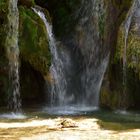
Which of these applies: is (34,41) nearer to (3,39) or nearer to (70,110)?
(3,39)

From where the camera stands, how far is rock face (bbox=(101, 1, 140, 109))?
Result: 17.4 meters

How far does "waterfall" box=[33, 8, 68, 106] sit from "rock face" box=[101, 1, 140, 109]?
1917 millimetres

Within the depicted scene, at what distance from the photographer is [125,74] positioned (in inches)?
690

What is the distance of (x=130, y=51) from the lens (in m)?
17.5

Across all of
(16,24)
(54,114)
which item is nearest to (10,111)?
(54,114)

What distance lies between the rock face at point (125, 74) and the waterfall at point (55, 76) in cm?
192

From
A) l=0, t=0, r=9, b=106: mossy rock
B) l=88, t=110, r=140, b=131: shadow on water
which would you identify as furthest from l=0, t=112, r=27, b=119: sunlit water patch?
l=88, t=110, r=140, b=131: shadow on water

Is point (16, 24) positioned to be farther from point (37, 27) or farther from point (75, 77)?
point (75, 77)

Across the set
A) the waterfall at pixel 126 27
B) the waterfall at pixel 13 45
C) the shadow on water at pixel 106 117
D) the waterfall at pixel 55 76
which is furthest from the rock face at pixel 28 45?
the waterfall at pixel 126 27

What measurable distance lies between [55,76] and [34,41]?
189 centimetres

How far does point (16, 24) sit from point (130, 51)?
13.7ft

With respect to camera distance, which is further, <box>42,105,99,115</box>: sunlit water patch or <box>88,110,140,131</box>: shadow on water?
<box>42,105,99,115</box>: sunlit water patch

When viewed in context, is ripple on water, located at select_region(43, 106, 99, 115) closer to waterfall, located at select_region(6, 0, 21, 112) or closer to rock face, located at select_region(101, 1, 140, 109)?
rock face, located at select_region(101, 1, 140, 109)

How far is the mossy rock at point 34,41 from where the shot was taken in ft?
58.2
